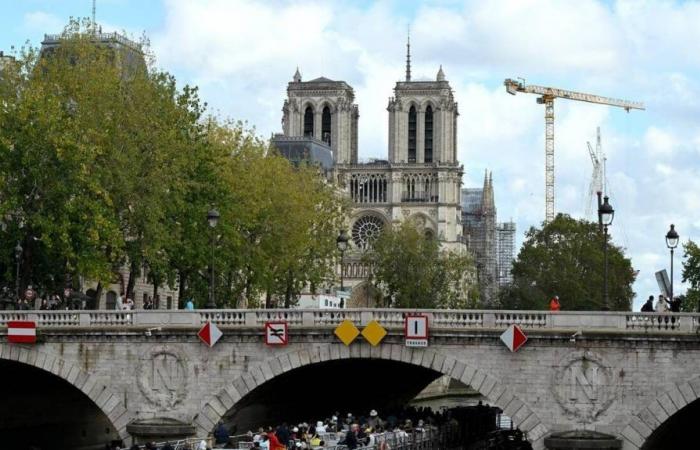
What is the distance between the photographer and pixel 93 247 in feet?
214

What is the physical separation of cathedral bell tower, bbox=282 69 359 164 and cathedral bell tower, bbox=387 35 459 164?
5550 millimetres

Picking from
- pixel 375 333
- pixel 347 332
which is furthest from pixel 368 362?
pixel 375 333

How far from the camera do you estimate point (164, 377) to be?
55.0 meters

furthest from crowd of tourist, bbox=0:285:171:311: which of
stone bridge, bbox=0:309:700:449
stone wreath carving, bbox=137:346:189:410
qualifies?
stone wreath carving, bbox=137:346:189:410

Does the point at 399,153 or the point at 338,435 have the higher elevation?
the point at 399,153

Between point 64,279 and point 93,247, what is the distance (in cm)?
718

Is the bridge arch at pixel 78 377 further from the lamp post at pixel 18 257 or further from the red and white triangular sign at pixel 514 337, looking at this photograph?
the red and white triangular sign at pixel 514 337

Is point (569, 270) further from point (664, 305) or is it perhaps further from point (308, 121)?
point (308, 121)

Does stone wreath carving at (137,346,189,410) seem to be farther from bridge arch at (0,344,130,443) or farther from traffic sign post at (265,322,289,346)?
traffic sign post at (265,322,289,346)

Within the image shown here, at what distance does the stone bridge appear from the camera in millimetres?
50188

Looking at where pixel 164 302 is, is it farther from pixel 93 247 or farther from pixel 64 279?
pixel 93 247

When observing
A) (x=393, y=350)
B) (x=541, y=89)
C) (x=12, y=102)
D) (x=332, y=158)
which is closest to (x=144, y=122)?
(x=12, y=102)

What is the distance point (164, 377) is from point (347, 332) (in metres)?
6.92

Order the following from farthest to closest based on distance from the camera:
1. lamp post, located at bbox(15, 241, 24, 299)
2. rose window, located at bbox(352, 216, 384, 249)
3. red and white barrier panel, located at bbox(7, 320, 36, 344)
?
1. rose window, located at bbox(352, 216, 384, 249)
2. lamp post, located at bbox(15, 241, 24, 299)
3. red and white barrier panel, located at bbox(7, 320, 36, 344)
